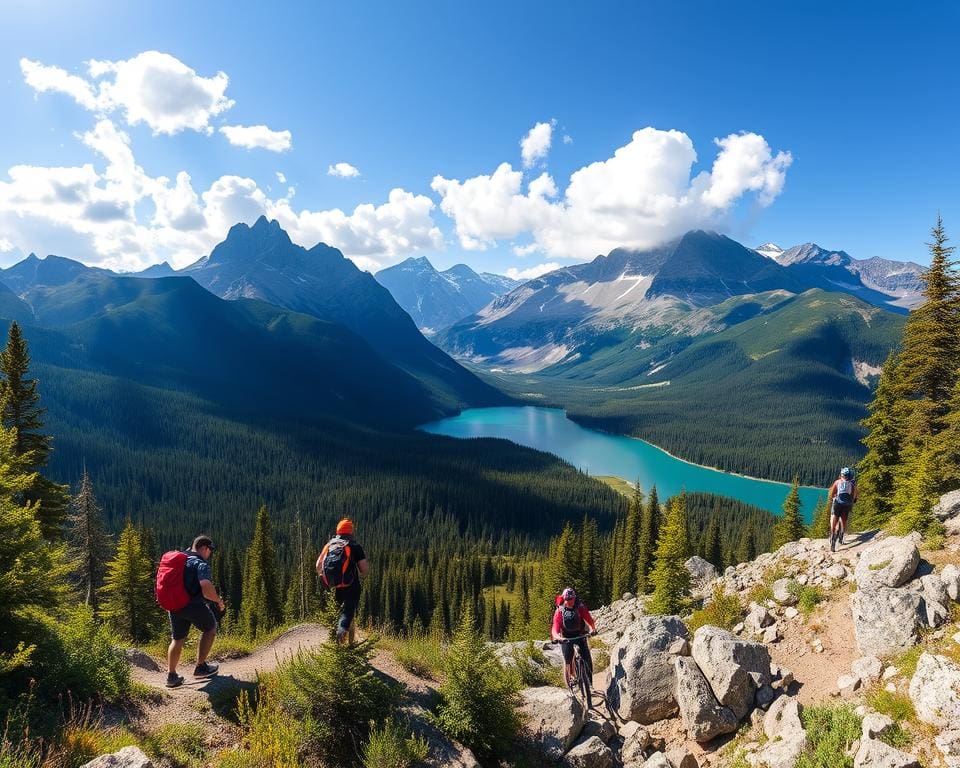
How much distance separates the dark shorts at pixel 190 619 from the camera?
1155 centimetres

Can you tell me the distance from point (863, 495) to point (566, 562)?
25.6 m

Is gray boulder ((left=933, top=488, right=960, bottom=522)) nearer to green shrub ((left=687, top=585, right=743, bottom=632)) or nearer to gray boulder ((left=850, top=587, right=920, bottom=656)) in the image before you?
gray boulder ((left=850, top=587, right=920, bottom=656))

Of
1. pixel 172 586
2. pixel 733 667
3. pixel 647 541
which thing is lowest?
pixel 647 541

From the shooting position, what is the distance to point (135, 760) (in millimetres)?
7508

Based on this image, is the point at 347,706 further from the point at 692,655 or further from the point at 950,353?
the point at 950,353

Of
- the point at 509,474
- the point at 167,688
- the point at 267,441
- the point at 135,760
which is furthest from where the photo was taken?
the point at 267,441

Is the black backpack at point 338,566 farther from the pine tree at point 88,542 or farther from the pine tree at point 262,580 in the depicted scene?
the pine tree at point 262,580

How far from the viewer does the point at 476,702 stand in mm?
11227

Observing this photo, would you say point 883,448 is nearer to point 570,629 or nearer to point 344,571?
point 570,629

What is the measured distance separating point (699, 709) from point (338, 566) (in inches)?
420

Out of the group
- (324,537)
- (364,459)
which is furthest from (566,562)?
(364,459)

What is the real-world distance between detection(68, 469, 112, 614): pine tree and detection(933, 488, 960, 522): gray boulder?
47284 millimetres

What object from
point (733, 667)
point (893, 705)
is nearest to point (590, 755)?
point (733, 667)

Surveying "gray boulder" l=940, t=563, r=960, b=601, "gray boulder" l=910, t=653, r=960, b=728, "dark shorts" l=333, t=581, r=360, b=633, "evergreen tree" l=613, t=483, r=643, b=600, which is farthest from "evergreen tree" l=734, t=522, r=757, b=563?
"dark shorts" l=333, t=581, r=360, b=633
